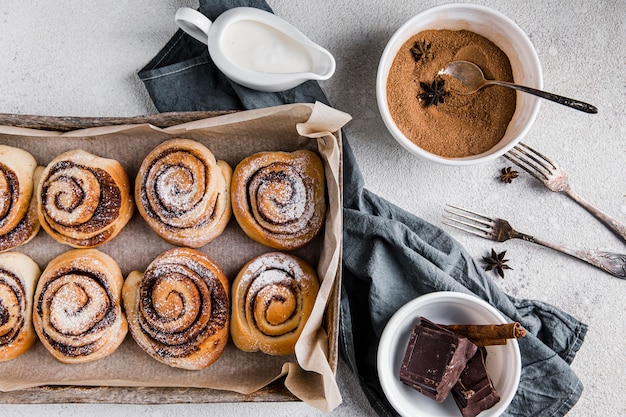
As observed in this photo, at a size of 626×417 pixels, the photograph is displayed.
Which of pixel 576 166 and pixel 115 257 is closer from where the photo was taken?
pixel 115 257

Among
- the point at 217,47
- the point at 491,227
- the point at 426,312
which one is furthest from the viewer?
the point at 491,227

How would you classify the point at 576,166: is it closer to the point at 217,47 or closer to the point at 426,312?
the point at 426,312

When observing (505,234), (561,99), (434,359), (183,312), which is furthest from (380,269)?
(561,99)

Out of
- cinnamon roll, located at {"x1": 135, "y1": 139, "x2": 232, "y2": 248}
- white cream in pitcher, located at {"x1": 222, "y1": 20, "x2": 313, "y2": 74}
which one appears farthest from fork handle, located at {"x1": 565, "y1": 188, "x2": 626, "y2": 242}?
cinnamon roll, located at {"x1": 135, "y1": 139, "x2": 232, "y2": 248}

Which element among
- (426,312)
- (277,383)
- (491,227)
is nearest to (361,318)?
(426,312)

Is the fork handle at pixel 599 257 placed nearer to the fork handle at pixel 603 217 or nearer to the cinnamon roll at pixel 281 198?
the fork handle at pixel 603 217

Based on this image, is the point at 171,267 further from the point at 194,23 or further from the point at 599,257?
the point at 599,257

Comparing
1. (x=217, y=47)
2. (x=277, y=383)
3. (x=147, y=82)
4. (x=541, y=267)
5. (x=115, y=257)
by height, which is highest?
(x=217, y=47)
